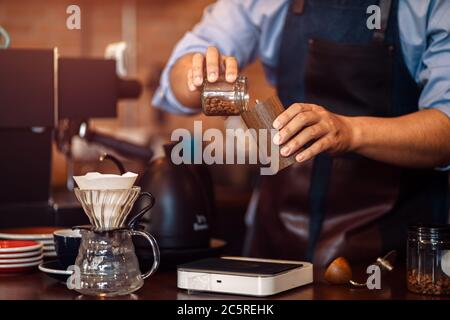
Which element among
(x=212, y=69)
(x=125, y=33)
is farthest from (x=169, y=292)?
(x=125, y=33)

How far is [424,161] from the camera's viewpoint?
1.63m

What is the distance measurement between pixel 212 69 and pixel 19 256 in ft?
1.51

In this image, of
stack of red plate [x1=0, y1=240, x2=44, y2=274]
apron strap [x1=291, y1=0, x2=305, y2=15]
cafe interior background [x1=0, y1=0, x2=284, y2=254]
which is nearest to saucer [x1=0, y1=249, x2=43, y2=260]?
stack of red plate [x1=0, y1=240, x2=44, y2=274]

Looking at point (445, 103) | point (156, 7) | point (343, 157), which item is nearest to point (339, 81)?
point (343, 157)

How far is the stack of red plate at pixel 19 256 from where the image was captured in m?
1.38

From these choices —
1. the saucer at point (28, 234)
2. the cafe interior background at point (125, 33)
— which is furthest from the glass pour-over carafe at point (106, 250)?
the cafe interior background at point (125, 33)

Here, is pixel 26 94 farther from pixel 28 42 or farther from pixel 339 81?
pixel 28 42

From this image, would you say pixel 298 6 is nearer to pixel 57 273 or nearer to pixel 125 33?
pixel 57 273

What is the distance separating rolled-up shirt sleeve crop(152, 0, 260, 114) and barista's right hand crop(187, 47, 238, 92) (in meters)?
0.41

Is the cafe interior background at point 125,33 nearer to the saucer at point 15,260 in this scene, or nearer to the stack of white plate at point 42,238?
the stack of white plate at point 42,238

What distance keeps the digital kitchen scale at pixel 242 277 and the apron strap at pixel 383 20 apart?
71cm

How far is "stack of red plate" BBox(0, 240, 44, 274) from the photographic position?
1.38 meters

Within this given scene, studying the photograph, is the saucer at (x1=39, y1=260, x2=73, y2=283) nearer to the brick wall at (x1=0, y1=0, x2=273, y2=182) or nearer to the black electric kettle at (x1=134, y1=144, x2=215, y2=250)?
the black electric kettle at (x1=134, y1=144, x2=215, y2=250)

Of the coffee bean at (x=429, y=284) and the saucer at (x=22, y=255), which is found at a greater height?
the saucer at (x=22, y=255)
